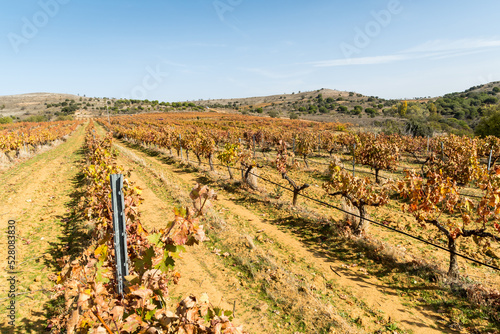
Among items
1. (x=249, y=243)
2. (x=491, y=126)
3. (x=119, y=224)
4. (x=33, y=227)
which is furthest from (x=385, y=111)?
(x=119, y=224)

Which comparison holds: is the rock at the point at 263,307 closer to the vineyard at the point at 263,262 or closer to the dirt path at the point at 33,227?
the vineyard at the point at 263,262

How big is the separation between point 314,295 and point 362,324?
40.6 inches

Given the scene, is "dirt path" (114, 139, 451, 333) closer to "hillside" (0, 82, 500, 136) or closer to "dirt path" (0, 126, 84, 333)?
"dirt path" (0, 126, 84, 333)

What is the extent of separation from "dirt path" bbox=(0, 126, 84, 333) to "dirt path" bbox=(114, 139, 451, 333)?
3.14 meters

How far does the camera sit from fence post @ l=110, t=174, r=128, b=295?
293 cm

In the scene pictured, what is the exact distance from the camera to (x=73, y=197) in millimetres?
11328

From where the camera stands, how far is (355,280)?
6.39m

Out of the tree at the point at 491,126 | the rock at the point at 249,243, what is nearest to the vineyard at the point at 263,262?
the rock at the point at 249,243

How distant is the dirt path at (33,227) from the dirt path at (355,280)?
314cm

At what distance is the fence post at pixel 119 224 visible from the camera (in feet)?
9.61

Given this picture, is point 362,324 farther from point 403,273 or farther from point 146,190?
point 146,190

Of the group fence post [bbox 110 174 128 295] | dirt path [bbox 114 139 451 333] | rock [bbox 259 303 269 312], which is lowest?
dirt path [bbox 114 139 451 333]

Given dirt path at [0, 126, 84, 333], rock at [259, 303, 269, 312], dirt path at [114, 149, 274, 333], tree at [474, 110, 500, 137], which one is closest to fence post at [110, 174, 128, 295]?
dirt path at [114, 149, 274, 333]

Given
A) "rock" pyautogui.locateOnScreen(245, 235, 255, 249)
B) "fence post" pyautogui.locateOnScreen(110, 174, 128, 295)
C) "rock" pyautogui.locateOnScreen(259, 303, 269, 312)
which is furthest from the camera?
"rock" pyautogui.locateOnScreen(245, 235, 255, 249)
